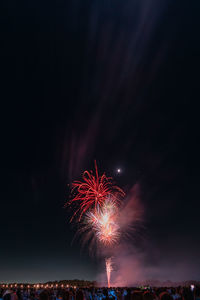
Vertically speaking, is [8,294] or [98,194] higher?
[98,194]

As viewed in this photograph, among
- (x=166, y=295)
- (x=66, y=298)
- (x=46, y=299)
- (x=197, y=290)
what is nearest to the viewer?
(x=166, y=295)

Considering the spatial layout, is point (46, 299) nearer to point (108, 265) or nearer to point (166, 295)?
point (166, 295)

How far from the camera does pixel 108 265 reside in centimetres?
4578

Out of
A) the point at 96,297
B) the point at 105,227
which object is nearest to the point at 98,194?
the point at 105,227

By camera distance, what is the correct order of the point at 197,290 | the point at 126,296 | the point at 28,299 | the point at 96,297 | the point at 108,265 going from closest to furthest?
the point at 126,296 → the point at 197,290 → the point at 28,299 → the point at 96,297 → the point at 108,265

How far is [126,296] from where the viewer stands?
49.2ft

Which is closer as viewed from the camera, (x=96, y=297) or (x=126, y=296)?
(x=126, y=296)

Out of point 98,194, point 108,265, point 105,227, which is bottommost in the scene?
point 108,265

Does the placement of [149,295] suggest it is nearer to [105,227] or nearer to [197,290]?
[197,290]

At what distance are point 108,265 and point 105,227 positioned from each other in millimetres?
11727

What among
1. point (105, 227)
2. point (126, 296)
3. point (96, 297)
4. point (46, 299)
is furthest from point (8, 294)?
point (105, 227)

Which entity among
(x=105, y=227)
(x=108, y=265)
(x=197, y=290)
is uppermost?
(x=105, y=227)

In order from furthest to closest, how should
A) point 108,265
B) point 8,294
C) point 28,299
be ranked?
point 108,265 < point 28,299 < point 8,294

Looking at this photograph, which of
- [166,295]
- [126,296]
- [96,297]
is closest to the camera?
[166,295]
